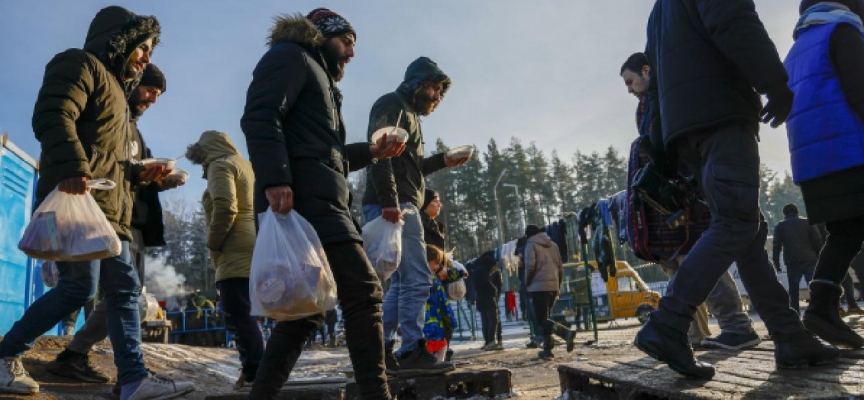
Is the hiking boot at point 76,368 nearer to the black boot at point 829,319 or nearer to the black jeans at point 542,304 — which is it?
the black boot at point 829,319

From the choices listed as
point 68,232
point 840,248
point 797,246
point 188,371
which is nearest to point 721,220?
point 840,248

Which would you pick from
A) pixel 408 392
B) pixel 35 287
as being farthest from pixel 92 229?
pixel 35 287

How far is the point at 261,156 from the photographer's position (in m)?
2.45

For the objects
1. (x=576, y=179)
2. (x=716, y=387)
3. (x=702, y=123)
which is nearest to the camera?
(x=716, y=387)

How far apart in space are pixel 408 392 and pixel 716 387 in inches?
82.7

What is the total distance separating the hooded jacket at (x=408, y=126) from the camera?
4363 mm

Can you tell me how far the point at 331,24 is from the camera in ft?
10.0

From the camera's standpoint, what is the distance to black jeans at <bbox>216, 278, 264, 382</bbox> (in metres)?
4.18

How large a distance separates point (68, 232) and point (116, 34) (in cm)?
138

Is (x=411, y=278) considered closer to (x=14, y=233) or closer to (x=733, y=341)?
(x=733, y=341)

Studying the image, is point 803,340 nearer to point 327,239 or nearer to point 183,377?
point 327,239

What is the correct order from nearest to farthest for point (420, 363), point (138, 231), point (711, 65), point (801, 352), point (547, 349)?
1. point (801, 352)
2. point (711, 65)
3. point (420, 363)
4. point (138, 231)
5. point (547, 349)

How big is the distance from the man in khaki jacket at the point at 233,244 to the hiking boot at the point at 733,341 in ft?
10.4

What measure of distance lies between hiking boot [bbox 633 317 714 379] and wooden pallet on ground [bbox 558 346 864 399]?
45 mm
